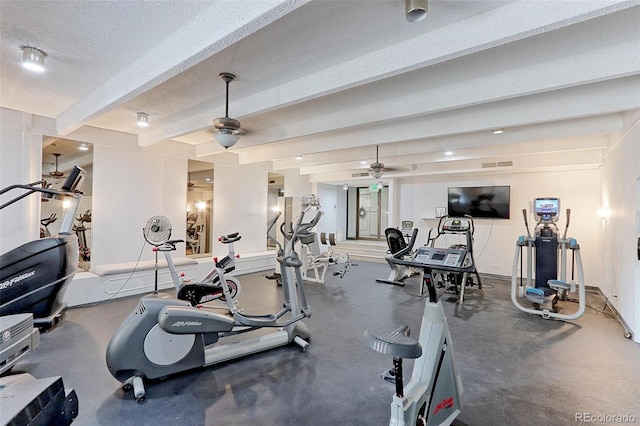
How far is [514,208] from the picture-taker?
268 inches

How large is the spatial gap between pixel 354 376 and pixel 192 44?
9.57ft

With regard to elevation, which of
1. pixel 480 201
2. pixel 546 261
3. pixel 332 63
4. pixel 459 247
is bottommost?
pixel 546 261

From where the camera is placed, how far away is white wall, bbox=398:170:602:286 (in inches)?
235

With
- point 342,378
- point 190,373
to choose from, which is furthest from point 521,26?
point 190,373

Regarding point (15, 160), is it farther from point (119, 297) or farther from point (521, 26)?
point (521, 26)

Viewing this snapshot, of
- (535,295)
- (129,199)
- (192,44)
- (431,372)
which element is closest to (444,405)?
(431,372)

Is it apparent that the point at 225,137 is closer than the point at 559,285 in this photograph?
Yes

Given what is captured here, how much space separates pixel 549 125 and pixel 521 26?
3.12m

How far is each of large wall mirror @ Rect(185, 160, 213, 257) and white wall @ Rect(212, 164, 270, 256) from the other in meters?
1.03

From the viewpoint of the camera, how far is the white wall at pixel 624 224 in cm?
339

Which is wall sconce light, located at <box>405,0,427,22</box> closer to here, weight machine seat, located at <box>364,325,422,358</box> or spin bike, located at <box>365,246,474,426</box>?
spin bike, located at <box>365,246,474,426</box>

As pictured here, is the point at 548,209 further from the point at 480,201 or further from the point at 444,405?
the point at 444,405

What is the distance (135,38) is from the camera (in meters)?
2.30

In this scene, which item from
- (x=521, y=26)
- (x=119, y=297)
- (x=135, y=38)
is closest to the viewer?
(x=521, y=26)
